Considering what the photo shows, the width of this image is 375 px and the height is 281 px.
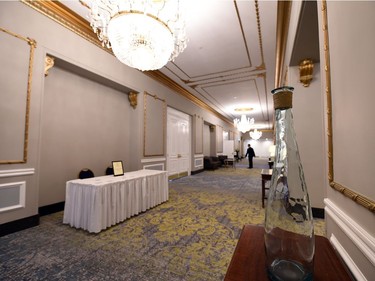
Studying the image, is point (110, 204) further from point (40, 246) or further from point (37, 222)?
point (37, 222)

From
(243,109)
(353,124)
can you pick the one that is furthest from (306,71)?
(243,109)

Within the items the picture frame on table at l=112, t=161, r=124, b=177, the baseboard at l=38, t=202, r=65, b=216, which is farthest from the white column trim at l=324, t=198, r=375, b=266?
the baseboard at l=38, t=202, r=65, b=216

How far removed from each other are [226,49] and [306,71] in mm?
2068

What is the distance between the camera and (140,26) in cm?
232

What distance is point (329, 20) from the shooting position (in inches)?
36.0

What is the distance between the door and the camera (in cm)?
700

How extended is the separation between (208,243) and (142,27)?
106 inches

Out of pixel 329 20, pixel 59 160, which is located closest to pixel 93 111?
pixel 59 160

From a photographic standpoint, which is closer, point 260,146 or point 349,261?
point 349,261

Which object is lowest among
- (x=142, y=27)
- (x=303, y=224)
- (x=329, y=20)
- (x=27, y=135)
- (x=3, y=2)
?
(x=303, y=224)

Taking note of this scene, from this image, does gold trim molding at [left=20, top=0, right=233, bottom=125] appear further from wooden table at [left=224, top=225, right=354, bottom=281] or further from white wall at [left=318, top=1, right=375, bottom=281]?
wooden table at [left=224, top=225, right=354, bottom=281]

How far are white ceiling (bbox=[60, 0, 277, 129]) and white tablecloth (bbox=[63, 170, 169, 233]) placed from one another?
2.94m

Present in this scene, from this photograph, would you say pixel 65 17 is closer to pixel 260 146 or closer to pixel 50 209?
pixel 50 209

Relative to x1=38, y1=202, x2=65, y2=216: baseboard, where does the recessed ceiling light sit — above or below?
above
